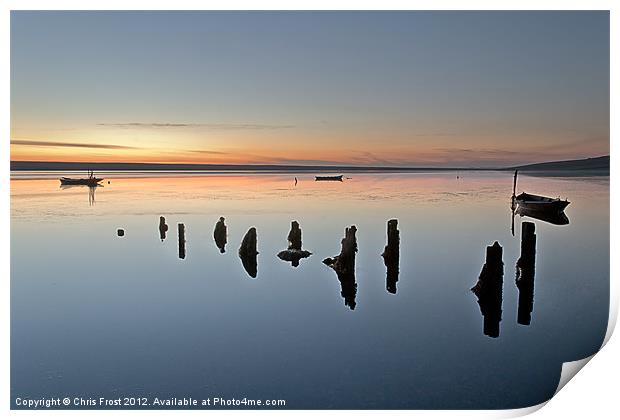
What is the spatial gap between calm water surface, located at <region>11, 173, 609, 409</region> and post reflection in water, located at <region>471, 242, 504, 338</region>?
3.1 inches

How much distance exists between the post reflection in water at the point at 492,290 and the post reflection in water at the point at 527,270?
176mm

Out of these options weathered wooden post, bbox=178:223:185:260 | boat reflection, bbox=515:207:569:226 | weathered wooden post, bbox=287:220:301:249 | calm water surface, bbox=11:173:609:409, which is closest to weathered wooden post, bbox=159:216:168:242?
calm water surface, bbox=11:173:609:409

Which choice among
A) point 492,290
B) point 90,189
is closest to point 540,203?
point 492,290

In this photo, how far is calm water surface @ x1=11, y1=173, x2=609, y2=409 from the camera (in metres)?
4.39

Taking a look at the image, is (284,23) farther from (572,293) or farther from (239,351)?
(572,293)

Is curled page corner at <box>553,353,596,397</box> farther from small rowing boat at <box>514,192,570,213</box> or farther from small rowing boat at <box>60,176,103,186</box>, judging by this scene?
small rowing boat at <box>60,176,103,186</box>

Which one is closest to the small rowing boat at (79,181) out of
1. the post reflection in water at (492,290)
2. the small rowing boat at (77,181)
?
the small rowing boat at (77,181)

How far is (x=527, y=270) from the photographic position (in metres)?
4.81

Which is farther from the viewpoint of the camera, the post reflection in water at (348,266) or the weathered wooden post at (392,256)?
the weathered wooden post at (392,256)

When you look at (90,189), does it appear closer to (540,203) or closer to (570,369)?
(540,203)

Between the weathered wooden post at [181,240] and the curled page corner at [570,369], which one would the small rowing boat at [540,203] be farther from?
the weathered wooden post at [181,240]

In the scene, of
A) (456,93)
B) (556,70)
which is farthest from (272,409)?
(556,70)

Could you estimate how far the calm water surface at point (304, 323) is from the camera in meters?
4.39

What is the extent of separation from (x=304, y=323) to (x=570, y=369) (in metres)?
2.31
